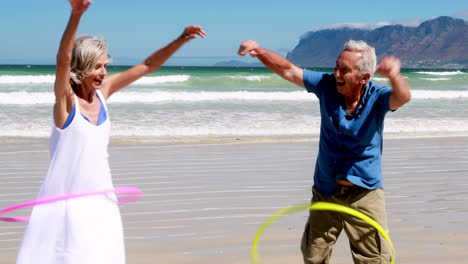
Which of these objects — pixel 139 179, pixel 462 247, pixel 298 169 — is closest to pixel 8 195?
pixel 139 179

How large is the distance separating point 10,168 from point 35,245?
600 cm

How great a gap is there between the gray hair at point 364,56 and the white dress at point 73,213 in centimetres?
152

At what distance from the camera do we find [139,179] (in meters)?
7.87

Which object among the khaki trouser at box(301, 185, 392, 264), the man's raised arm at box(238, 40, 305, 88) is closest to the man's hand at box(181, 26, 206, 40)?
the man's raised arm at box(238, 40, 305, 88)

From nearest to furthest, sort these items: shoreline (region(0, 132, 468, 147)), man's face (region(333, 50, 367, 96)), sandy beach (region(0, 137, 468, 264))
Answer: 1. man's face (region(333, 50, 367, 96))
2. sandy beach (region(0, 137, 468, 264))
3. shoreline (region(0, 132, 468, 147))

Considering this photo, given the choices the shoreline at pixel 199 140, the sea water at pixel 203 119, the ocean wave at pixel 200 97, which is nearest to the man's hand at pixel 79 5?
the sea water at pixel 203 119

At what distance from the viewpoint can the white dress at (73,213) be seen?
2.92 metres

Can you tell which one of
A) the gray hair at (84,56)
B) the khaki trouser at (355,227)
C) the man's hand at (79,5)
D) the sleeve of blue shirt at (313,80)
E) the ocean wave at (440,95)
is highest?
the man's hand at (79,5)

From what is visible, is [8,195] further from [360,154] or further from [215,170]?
[360,154]

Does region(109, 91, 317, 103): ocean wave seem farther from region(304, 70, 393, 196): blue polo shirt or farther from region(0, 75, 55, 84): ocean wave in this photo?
region(304, 70, 393, 196): blue polo shirt

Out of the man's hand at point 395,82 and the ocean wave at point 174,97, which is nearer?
the man's hand at point 395,82

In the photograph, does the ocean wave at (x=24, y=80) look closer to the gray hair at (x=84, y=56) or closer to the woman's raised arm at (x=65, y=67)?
the gray hair at (x=84, y=56)

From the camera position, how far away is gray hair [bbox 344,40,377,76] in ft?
11.4

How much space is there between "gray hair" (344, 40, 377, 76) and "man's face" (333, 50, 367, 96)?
0.02 metres
